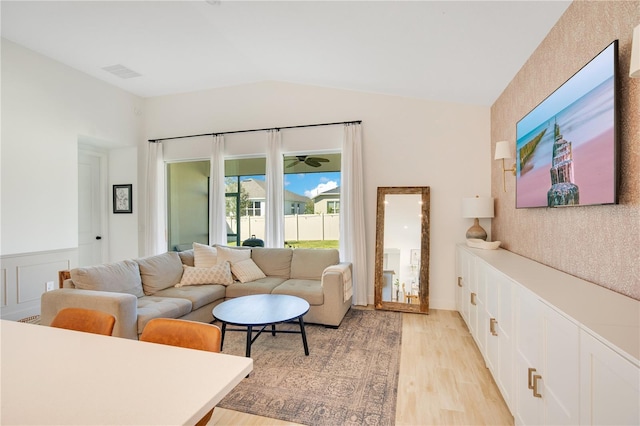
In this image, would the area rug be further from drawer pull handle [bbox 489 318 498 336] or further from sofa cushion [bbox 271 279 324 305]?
drawer pull handle [bbox 489 318 498 336]

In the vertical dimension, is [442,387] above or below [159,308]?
below

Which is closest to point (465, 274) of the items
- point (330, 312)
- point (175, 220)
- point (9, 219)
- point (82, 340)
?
point (330, 312)

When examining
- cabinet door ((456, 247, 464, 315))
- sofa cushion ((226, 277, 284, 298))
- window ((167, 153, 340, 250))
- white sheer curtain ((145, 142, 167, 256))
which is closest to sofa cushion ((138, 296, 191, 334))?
sofa cushion ((226, 277, 284, 298))

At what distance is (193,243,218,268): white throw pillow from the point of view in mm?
3945

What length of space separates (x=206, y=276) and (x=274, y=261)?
91cm

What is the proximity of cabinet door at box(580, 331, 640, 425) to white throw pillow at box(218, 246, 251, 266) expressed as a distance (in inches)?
140

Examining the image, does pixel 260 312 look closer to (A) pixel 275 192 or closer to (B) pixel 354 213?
(B) pixel 354 213

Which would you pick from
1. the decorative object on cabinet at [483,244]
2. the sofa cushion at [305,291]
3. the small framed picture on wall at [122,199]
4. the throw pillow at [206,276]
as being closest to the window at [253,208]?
the throw pillow at [206,276]

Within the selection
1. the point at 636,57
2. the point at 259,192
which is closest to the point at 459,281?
the point at 636,57

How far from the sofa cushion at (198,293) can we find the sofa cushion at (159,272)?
0.30 ft

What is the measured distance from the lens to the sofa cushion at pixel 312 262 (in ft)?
13.3

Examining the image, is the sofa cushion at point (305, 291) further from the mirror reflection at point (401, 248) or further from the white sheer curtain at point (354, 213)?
the mirror reflection at point (401, 248)

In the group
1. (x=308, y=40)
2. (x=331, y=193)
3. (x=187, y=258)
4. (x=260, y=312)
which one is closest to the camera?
(x=260, y=312)

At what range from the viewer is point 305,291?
3432 millimetres
